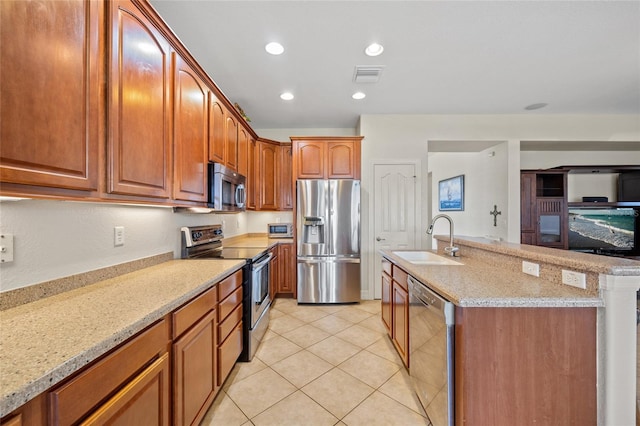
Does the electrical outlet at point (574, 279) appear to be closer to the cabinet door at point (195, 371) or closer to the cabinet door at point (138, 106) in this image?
the cabinet door at point (195, 371)

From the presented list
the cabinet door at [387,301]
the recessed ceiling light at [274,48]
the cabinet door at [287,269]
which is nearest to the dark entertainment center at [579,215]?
the cabinet door at [387,301]

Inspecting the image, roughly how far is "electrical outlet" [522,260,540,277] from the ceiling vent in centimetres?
214

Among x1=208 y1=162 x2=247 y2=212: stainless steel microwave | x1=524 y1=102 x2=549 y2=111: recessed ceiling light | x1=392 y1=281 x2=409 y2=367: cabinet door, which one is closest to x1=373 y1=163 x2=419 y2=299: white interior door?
x1=392 y1=281 x2=409 y2=367: cabinet door

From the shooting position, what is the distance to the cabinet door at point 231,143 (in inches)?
96.7

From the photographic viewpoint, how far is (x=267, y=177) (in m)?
3.83

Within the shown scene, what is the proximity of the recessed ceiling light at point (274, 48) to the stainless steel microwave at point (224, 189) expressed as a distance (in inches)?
45.0

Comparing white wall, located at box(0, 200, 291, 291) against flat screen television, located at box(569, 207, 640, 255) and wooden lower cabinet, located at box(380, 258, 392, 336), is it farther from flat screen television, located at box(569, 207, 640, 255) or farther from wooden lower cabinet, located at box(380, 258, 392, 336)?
flat screen television, located at box(569, 207, 640, 255)

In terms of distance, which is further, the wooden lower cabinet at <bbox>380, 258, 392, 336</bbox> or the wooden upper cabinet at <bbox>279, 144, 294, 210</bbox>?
the wooden upper cabinet at <bbox>279, 144, 294, 210</bbox>

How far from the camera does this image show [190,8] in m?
1.77

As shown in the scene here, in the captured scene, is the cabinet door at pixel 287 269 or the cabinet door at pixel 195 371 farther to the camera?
the cabinet door at pixel 287 269

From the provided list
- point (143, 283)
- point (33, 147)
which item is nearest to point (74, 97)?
point (33, 147)

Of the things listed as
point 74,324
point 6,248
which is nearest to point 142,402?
point 74,324

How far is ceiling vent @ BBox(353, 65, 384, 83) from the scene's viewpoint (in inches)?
97.0

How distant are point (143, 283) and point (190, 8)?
1925 mm
